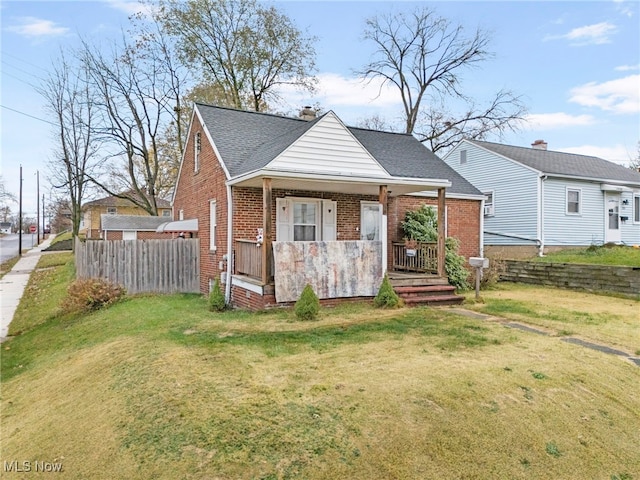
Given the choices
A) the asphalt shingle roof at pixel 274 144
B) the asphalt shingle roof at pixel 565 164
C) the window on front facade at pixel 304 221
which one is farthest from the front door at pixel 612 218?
the window on front facade at pixel 304 221

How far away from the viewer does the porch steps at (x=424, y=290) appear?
10.3 m

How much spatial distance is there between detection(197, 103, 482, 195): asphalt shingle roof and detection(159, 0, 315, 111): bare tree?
13.8 meters

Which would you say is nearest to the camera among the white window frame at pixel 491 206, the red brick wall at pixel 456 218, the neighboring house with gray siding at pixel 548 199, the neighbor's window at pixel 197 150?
the red brick wall at pixel 456 218

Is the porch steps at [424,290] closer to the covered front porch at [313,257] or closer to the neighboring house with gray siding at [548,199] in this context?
the covered front porch at [313,257]

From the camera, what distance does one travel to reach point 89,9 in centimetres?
1549

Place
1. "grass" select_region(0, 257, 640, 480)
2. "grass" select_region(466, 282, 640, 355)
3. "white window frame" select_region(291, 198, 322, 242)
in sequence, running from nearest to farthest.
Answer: "grass" select_region(0, 257, 640, 480) < "grass" select_region(466, 282, 640, 355) < "white window frame" select_region(291, 198, 322, 242)

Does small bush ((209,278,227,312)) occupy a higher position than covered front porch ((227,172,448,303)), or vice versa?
covered front porch ((227,172,448,303))

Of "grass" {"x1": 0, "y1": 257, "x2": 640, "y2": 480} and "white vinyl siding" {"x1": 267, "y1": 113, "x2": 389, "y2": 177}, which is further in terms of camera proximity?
"white vinyl siding" {"x1": 267, "y1": 113, "x2": 389, "y2": 177}

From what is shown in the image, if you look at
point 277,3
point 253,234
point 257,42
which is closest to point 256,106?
point 257,42

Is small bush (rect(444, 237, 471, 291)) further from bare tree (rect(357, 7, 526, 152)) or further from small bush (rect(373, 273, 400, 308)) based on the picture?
bare tree (rect(357, 7, 526, 152))

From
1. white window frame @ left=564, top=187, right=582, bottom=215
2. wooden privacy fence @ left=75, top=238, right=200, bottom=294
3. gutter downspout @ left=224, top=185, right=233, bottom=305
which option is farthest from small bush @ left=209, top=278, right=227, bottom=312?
white window frame @ left=564, top=187, right=582, bottom=215

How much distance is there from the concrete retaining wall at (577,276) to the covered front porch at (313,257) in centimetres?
485

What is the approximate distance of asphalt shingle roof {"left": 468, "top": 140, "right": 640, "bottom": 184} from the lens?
62.2 ft

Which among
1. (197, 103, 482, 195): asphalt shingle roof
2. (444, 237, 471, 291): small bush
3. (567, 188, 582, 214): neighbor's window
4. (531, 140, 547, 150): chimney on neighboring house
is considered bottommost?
(444, 237, 471, 291): small bush
